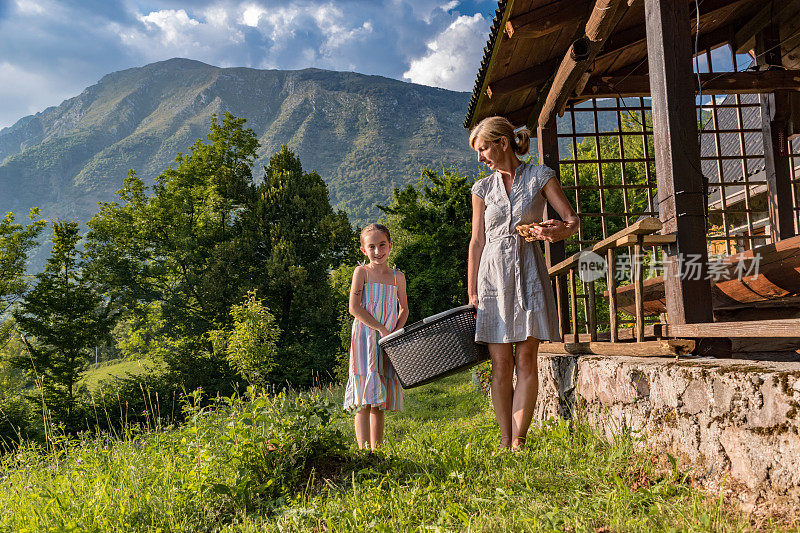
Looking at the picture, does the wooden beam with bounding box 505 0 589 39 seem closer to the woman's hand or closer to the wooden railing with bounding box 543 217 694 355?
the wooden railing with bounding box 543 217 694 355

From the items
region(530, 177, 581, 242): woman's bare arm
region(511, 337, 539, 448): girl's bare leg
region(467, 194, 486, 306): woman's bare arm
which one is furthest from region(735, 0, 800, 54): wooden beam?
region(511, 337, 539, 448): girl's bare leg

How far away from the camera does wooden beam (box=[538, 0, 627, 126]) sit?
4.23 m

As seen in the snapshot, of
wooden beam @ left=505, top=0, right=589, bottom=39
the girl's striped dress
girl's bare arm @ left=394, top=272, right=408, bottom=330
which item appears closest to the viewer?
the girl's striped dress

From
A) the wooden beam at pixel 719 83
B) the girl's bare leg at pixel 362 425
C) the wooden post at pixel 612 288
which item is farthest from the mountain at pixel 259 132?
the wooden post at pixel 612 288

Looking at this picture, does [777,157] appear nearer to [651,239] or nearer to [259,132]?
[651,239]

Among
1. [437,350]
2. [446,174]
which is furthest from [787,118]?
[446,174]

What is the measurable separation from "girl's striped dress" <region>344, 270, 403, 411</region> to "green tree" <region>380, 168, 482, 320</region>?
40.6ft

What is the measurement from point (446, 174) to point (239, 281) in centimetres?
913

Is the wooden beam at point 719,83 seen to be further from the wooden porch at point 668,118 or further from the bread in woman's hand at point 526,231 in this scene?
the bread in woman's hand at point 526,231

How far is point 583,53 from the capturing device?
187 inches

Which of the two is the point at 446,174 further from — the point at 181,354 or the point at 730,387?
the point at 730,387

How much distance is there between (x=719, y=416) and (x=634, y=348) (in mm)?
1088

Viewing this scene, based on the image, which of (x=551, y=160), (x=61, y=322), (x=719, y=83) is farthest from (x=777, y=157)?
(x=61, y=322)

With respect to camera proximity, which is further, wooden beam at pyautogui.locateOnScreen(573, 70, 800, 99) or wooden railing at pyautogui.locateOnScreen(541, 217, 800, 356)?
wooden beam at pyautogui.locateOnScreen(573, 70, 800, 99)
